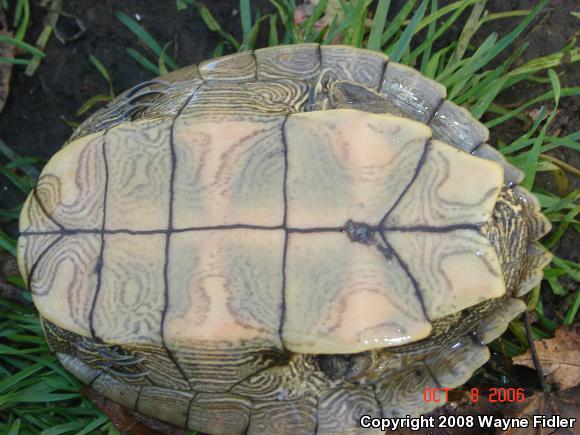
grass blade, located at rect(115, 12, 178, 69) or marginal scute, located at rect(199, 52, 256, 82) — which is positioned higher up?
marginal scute, located at rect(199, 52, 256, 82)

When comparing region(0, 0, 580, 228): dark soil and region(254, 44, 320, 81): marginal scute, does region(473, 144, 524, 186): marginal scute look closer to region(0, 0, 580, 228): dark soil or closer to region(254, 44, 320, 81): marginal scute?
region(254, 44, 320, 81): marginal scute

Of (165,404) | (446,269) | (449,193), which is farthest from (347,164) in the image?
(165,404)

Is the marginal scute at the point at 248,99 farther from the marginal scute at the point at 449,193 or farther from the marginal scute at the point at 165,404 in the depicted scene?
the marginal scute at the point at 165,404

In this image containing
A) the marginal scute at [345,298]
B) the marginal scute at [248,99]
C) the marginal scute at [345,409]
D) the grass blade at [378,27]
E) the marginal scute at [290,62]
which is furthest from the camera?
the grass blade at [378,27]

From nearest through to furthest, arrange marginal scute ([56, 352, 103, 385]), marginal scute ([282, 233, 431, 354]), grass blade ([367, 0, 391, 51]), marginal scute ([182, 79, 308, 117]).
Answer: marginal scute ([282, 233, 431, 354]), marginal scute ([182, 79, 308, 117]), marginal scute ([56, 352, 103, 385]), grass blade ([367, 0, 391, 51])

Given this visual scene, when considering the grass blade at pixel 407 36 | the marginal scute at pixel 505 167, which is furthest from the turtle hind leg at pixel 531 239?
the grass blade at pixel 407 36

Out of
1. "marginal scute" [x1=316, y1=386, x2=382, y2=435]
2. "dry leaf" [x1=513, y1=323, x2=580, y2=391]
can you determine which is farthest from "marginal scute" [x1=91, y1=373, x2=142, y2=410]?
"dry leaf" [x1=513, y1=323, x2=580, y2=391]
